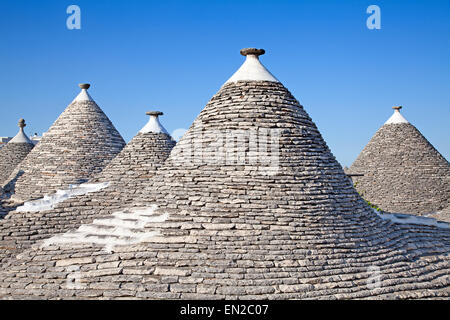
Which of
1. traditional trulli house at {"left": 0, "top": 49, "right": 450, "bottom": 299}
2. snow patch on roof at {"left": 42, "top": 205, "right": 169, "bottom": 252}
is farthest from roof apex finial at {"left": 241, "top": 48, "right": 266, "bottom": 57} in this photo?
snow patch on roof at {"left": 42, "top": 205, "right": 169, "bottom": 252}

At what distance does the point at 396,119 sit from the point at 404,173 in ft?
8.57

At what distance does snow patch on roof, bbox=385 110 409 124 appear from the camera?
1706 cm

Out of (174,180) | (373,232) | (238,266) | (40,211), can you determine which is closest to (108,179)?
(40,211)

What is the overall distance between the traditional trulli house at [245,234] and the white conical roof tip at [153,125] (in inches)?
167

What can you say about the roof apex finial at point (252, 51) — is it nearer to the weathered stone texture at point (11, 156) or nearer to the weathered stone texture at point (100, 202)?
the weathered stone texture at point (100, 202)

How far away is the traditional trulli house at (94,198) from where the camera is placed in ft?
28.5

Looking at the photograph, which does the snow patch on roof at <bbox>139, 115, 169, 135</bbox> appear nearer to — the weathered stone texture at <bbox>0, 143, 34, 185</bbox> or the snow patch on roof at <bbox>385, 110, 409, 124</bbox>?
the weathered stone texture at <bbox>0, 143, 34, 185</bbox>

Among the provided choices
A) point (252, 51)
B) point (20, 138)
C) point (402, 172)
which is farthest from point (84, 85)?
point (402, 172)

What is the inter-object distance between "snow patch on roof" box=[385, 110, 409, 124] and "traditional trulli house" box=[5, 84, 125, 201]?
35.1ft

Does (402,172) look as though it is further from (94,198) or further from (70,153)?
(70,153)

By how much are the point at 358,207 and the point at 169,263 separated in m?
3.29

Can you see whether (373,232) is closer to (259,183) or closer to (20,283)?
(259,183)

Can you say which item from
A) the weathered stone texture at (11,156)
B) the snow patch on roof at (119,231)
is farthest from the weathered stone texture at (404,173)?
the weathered stone texture at (11,156)

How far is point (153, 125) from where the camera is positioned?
11695 millimetres
